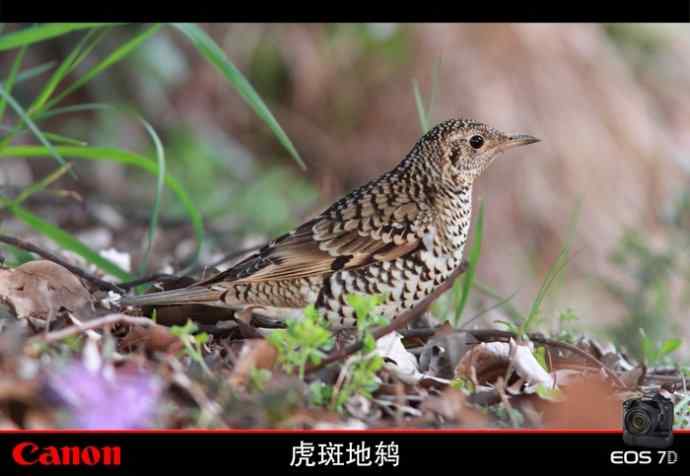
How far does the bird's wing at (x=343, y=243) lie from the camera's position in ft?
10.0

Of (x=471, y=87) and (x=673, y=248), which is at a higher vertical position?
(x=471, y=87)

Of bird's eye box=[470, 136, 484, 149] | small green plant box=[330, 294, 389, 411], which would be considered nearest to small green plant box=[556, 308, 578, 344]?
bird's eye box=[470, 136, 484, 149]

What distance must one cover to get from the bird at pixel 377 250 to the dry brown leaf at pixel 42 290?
180 mm

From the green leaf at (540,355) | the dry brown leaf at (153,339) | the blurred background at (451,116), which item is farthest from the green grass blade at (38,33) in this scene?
the blurred background at (451,116)

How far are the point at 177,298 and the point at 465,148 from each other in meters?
1.10

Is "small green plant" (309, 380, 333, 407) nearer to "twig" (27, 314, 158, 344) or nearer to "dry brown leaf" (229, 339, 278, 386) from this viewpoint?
"dry brown leaf" (229, 339, 278, 386)

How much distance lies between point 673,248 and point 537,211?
2.86 metres

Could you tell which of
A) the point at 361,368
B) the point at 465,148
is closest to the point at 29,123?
the point at 361,368

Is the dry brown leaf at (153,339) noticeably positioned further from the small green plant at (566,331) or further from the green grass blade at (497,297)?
the small green plant at (566,331)

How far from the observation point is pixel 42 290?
113 inches
